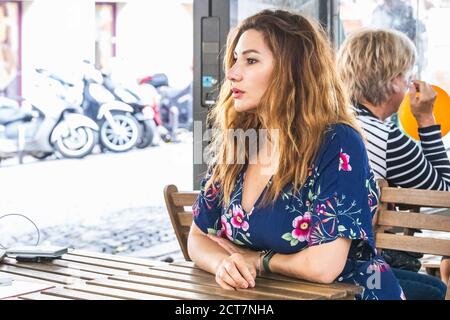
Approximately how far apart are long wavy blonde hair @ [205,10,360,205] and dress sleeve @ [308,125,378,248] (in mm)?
56

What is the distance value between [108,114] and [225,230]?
3.91 m

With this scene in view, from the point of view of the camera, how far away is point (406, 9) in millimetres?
7562

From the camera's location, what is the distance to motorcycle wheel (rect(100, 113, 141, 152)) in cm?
612

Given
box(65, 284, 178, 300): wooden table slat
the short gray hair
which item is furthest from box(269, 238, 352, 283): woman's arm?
the short gray hair

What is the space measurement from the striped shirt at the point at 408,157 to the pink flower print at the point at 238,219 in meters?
1.14

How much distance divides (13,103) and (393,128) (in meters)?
3.21

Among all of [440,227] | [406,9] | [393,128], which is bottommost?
[440,227]

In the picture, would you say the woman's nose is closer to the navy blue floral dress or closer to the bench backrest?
A: the navy blue floral dress

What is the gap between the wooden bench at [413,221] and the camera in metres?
2.49

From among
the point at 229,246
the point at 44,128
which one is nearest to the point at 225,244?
the point at 229,246

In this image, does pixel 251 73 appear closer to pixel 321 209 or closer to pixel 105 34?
pixel 321 209
